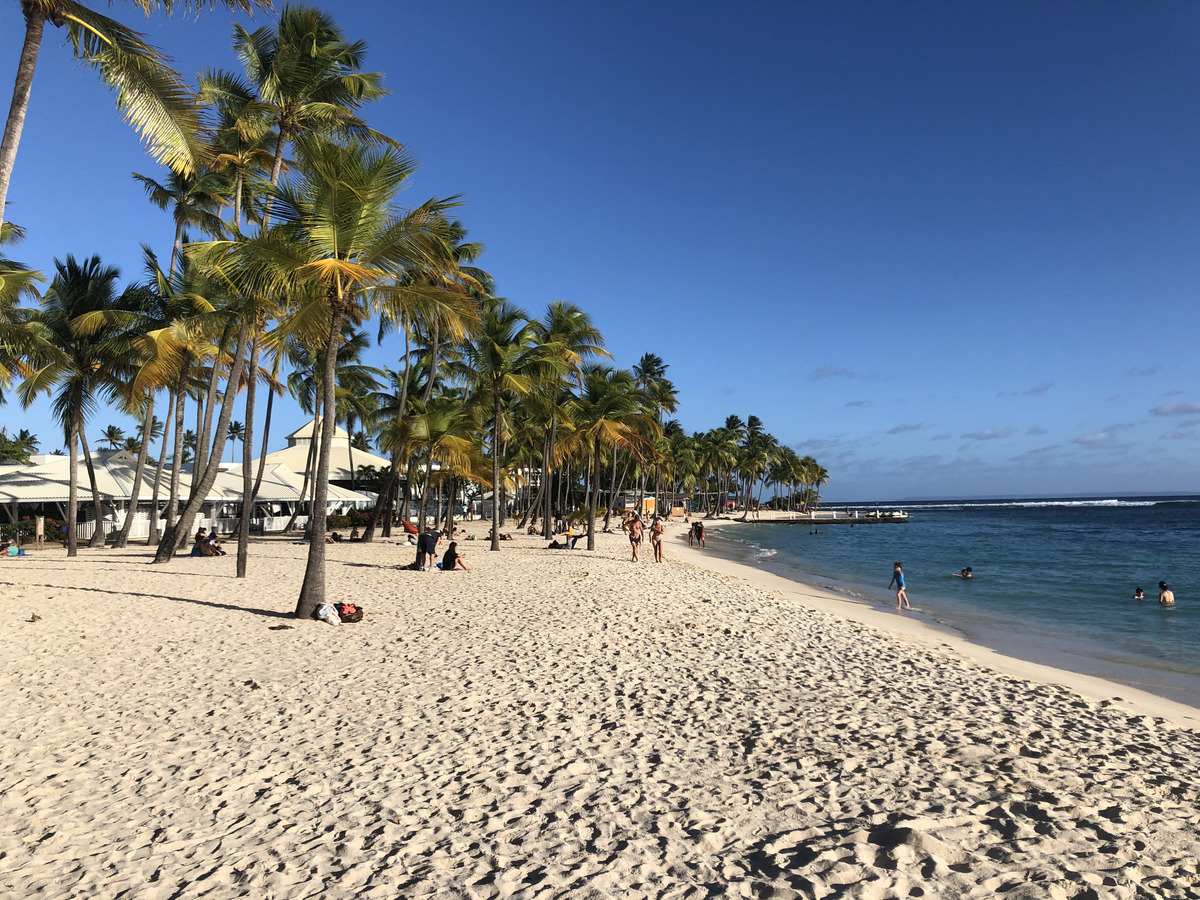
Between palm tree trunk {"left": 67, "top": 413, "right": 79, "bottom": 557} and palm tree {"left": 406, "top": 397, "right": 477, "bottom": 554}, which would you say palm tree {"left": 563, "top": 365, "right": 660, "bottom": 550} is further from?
palm tree trunk {"left": 67, "top": 413, "right": 79, "bottom": 557}

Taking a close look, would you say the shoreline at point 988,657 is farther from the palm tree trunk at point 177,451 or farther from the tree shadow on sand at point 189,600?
the palm tree trunk at point 177,451

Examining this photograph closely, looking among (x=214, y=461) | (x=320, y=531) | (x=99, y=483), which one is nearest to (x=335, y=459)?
(x=99, y=483)

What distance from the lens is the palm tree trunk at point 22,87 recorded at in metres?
7.80

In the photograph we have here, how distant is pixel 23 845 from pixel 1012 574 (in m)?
28.7

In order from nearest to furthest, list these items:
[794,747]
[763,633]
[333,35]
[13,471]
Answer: [794,747] → [763,633] → [333,35] → [13,471]

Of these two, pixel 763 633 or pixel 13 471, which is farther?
pixel 13 471

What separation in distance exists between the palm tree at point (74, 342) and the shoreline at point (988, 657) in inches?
749

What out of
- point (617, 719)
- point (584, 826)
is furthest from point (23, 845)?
point (617, 719)

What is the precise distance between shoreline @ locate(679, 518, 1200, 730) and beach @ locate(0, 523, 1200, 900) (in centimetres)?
13

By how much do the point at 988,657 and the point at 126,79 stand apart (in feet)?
46.8

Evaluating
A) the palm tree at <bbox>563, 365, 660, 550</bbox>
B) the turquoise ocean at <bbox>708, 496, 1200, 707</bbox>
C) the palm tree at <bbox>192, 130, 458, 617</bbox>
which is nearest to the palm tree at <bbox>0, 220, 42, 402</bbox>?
the palm tree at <bbox>192, 130, 458, 617</bbox>

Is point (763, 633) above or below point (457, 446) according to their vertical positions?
below

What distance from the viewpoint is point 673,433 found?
244ft

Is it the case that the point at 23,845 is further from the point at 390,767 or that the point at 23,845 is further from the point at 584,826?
the point at 584,826
